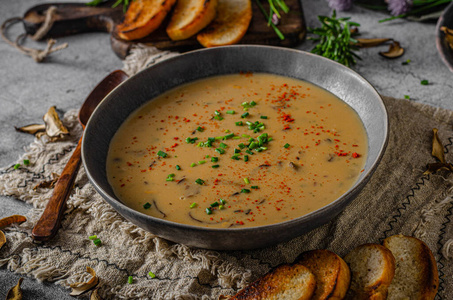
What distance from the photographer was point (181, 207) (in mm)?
1697

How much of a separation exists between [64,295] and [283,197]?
828 millimetres

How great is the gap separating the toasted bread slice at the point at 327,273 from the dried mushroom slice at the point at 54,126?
1394 mm

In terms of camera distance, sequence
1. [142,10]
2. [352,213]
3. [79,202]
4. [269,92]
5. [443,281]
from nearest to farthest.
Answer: [443,281] < [352,213] < [79,202] < [269,92] < [142,10]

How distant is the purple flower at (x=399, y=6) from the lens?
312 cm

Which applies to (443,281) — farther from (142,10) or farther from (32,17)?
(32,17)

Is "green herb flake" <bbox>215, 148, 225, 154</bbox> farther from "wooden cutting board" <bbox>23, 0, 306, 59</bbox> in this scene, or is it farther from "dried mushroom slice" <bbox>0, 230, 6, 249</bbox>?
"wooden cutting board" <bbox>23, 0, 306, 59</bbox>

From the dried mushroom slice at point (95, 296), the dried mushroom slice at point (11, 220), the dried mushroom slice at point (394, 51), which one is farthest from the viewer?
the dried mushroom slice at point (394, 51)

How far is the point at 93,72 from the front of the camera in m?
2.99

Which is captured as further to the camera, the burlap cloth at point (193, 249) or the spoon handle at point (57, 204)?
the spoon handle at point (57, 204)

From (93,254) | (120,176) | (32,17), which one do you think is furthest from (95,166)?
(32,17)

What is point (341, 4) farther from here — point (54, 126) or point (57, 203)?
point (57, 203)

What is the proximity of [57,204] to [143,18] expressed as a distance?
141cm

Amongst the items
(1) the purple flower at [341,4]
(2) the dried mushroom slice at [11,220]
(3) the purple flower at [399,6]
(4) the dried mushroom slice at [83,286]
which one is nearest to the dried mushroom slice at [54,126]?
(2) the dried mushroom slice at [11,220]

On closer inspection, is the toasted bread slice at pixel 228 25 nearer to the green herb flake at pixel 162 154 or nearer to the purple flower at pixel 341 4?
the purple flower at pixel 341 4
